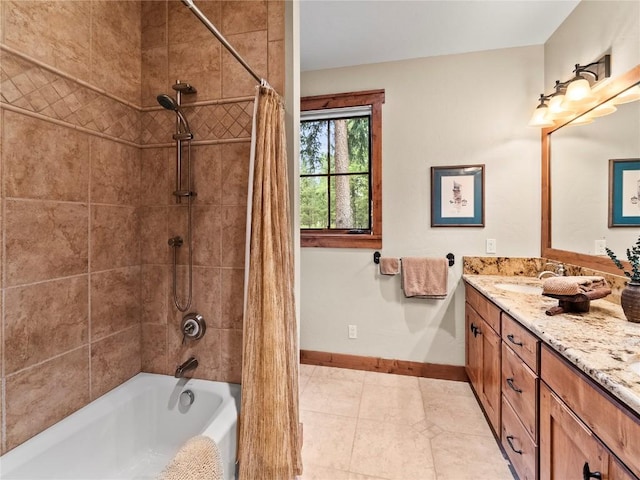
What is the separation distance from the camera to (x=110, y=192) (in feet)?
4.61

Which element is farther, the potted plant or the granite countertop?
the potted plant

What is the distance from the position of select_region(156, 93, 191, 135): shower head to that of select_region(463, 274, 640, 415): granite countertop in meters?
1.85

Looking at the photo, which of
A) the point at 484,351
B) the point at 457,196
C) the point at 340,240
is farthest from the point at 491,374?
the point at 340,240

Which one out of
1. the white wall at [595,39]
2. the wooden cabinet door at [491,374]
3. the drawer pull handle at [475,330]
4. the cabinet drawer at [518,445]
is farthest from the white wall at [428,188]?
the cabinet drawer at [518,445]

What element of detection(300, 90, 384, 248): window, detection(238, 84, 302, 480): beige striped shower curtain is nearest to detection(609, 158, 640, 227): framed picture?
detection(300, 90, 384, 248): window

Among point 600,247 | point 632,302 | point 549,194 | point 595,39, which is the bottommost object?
point 632,302

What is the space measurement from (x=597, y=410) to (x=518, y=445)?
2.47 feet

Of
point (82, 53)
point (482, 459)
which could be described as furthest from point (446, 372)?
point (82, 53)

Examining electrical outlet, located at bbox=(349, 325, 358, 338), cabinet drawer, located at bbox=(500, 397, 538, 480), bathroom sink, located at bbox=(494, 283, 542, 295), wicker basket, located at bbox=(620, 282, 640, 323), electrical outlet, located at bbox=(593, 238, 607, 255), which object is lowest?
cabinet drawer, located at bbox=(500, 397, 538, 480)

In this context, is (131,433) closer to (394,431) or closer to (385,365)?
(394,431)

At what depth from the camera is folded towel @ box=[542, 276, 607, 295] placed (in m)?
1.32

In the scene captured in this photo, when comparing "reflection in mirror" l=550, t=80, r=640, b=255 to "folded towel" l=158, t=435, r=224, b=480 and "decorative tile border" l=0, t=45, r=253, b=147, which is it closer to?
"decorative tile border" l=0, t=45, r=253, b=147

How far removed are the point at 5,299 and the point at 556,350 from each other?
6.57 feet

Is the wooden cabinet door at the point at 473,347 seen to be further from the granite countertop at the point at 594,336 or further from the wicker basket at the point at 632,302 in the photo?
the wicker basket at the point at 632,302
